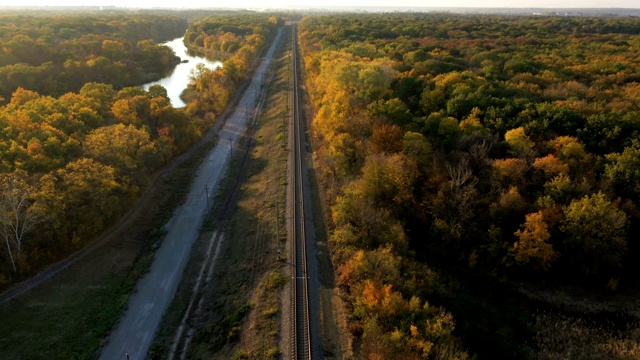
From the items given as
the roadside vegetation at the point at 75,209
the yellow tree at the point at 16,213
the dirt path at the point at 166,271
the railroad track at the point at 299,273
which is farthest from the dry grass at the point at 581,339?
the yellow tree at the point at 16,213

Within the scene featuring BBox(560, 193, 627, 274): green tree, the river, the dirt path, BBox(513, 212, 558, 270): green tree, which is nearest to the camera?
the dirt path

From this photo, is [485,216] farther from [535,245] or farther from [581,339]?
[581,339]

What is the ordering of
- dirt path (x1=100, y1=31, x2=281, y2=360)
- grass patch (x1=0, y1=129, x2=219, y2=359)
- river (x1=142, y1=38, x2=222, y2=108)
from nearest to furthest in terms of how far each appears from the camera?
1. grass patch (x1=0, y1=129, x2=219, y2=359)
2. dirt path (x1=100, y1=31, x2=281, y2=360)
3. river (x1=142, y1=38, x2=222, y2=108)

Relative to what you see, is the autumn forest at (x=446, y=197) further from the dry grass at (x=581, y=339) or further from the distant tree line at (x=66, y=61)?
the distant tree line at (x=66, y=61)

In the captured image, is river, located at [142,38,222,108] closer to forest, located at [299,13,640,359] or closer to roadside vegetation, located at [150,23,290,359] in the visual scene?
roadside vegetation, located at [150,23,290,359]

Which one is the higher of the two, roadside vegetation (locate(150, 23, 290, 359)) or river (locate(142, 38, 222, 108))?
river (locate(142, 38, 222, 108))

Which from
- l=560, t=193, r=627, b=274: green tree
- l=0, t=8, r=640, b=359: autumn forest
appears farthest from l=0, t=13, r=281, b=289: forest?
l=560, t=193, r=627, b=274: green tree

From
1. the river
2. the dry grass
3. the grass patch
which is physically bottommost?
the grass patch
